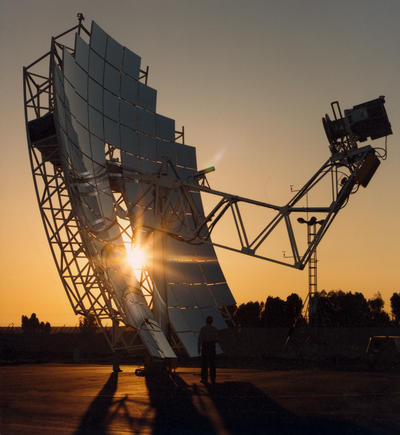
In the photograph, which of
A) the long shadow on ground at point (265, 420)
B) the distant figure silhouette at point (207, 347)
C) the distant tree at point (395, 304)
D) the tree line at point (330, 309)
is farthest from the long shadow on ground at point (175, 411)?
the distant tree at point (395, 304)

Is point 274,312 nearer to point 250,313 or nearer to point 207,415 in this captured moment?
point 250,313

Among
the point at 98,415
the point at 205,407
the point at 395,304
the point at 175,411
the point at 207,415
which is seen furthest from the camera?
the point at 395,304

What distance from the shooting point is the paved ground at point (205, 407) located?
11305 mm

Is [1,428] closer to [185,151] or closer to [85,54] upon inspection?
[85,54]

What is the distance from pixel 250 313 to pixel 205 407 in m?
158

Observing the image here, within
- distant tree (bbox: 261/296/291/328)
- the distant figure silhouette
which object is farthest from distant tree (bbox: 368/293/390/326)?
the distant figure silhouette

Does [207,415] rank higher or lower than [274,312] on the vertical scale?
lower

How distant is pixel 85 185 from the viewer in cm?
2425

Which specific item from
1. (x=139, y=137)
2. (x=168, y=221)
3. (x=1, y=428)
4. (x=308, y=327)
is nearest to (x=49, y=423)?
(x=1, y=428)

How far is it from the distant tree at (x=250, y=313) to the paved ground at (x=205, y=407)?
146050 millimetres

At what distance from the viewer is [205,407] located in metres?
14.2

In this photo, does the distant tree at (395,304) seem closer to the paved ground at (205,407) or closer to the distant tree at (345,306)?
the distant tree at (345,306)

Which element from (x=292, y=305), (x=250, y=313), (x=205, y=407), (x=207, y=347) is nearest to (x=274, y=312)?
(x=292, y=305)

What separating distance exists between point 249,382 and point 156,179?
9.38 m
